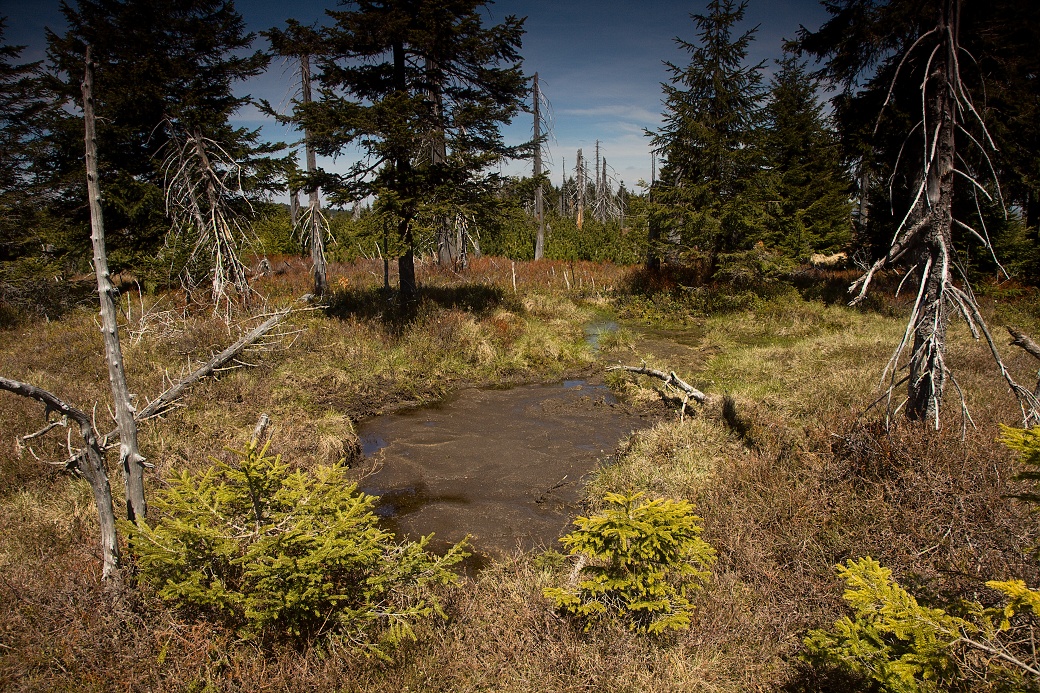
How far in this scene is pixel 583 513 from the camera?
652 cm

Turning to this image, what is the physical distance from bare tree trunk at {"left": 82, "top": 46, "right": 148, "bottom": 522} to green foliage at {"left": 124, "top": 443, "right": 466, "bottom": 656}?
12.0 inches

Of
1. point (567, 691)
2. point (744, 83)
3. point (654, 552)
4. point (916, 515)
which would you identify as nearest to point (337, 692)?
point (567, 691)

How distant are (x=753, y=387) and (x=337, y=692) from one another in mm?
9057

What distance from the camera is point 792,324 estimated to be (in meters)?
15.5

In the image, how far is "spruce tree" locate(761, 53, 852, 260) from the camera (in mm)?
19328

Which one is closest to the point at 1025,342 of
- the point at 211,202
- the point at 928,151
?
the point at 928,151

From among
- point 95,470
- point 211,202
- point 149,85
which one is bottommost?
point 95,470

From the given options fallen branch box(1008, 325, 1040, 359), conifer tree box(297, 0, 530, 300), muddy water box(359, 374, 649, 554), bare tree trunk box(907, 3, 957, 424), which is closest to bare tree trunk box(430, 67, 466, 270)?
conifer tree box(297, 0, 530, 300)

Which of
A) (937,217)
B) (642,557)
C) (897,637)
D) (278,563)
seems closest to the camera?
(897,637)

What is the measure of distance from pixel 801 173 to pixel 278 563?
23.4 meters

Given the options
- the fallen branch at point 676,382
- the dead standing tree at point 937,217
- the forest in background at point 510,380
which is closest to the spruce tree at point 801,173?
the forest in background at point 510,380

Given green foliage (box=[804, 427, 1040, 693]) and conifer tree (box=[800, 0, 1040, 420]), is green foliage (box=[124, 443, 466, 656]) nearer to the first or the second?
green foliage (box=[804, 427, 1040, 693])

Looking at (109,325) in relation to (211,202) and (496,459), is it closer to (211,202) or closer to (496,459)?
(211,202)

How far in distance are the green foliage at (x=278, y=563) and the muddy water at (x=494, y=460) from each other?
89.5 inches
